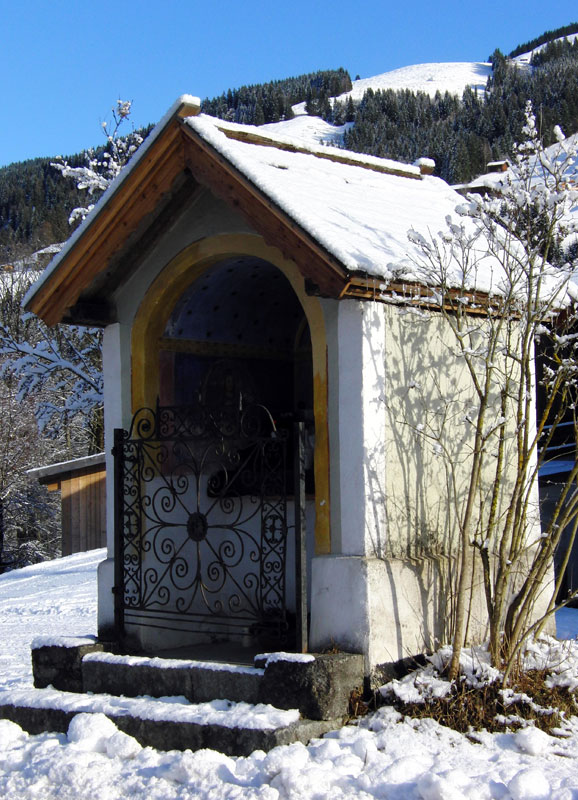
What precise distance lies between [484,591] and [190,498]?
2.27 metres

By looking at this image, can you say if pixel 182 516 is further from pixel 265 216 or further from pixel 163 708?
pixel 265 216

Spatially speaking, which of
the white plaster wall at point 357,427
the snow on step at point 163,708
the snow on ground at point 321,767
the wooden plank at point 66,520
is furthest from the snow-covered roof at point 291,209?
the wooden plank at point 66,520

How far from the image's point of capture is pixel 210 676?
5.62m

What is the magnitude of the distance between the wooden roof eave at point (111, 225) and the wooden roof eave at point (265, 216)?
0.14 metres

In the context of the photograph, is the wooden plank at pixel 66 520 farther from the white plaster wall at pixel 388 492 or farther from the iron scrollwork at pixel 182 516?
the white plaster wall at pixel 388 492

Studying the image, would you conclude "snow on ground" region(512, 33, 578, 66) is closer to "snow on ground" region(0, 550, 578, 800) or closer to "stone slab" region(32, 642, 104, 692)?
"stone slab" region(32, 642, 104, 692)

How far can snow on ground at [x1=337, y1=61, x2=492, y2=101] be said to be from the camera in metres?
126

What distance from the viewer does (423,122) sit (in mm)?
80312

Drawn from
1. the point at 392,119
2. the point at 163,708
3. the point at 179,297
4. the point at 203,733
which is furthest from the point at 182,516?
the point at 392,119

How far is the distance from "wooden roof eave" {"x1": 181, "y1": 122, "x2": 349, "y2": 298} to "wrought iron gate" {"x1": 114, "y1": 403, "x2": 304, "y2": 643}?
3.39 ft

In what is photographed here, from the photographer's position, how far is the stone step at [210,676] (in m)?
5.21

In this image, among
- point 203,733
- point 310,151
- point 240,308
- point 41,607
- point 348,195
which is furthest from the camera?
point 41,607

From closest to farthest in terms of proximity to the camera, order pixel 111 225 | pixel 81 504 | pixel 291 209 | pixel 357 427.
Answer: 1. pixel 291 209
2. pixel 357 427
3. pixel 111 225
4. pixel 81 504

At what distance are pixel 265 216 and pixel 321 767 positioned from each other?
10.0ft
